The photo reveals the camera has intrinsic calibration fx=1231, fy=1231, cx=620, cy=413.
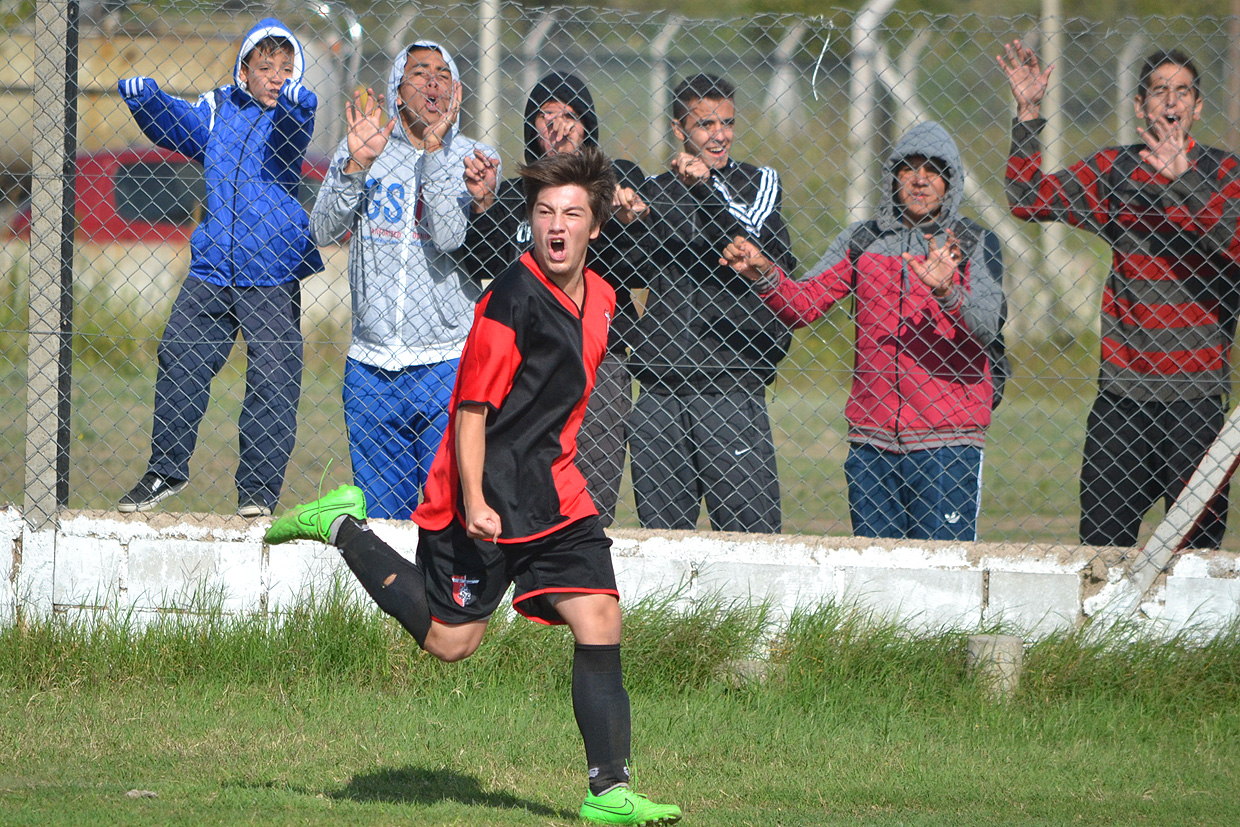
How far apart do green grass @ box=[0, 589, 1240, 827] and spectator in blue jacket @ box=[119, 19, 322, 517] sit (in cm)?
71

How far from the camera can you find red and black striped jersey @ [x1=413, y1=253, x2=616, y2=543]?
3.41 metres

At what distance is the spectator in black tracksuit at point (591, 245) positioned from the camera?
16.4 ft

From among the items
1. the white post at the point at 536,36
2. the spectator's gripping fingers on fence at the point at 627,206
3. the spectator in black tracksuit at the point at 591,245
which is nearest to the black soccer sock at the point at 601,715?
the spectator in black tracksuit at the point at 591,245

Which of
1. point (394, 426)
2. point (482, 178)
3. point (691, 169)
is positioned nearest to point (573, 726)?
point (394, 426)

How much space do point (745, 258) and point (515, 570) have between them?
76.2 inches

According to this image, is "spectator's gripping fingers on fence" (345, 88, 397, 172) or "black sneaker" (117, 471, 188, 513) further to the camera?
"black sneaker" (117, 471, 188, 513)

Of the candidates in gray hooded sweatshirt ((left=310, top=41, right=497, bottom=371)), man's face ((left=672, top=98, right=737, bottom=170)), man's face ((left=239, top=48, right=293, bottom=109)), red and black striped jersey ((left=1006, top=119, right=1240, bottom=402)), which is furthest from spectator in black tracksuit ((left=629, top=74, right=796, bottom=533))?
man's face ((left=239, top=48, right=293, bottom=109))

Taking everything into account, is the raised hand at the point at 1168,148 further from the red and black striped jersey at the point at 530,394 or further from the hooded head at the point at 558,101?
the red and black striped jersey at the point at 530,394

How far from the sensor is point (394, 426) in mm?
5082

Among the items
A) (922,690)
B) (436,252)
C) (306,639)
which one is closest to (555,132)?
(436,252)

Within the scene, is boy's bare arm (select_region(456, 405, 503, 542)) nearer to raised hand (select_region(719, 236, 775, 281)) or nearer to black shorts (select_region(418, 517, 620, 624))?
black shorts (select_region(418, 517, 620, 624))

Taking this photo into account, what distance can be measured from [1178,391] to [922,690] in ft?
5.32

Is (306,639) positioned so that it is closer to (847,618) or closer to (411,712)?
(411,712)

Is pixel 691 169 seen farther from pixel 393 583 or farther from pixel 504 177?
pixel 504 177
